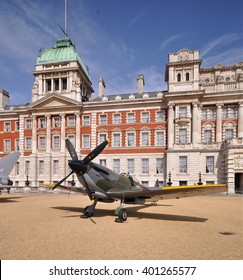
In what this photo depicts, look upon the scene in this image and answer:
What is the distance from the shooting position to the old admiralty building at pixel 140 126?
3441cm

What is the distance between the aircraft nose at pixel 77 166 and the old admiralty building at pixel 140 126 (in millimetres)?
24717

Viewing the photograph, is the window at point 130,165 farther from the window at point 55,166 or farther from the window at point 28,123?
the window at point 28,123

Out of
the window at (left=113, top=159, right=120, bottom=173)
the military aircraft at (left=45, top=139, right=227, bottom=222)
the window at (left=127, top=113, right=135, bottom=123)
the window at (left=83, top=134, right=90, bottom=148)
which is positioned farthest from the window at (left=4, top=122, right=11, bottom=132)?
the military aircraft at (left=45, top=139, right=227, bottom=222)

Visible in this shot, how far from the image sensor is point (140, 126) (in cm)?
3825

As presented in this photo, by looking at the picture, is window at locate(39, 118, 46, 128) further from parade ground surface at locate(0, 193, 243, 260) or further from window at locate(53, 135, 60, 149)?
parade ground surface at locate(0, 193, 243, 260)

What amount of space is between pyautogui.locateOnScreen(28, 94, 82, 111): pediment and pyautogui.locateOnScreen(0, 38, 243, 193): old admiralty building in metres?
0.19

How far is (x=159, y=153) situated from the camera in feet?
121

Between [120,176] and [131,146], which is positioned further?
[131,146]

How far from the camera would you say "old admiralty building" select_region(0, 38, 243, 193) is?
34406 millimetres

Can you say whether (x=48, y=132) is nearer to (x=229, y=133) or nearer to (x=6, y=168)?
(x=6, y=168)

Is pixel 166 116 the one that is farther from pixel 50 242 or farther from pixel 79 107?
pixel 50 242

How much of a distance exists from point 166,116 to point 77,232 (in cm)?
3151

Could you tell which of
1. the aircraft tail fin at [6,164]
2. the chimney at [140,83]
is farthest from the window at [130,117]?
the aircraft tail fin at [6,164]

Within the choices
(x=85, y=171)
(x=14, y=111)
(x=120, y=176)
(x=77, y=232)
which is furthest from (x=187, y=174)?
(x=14, y=111)
